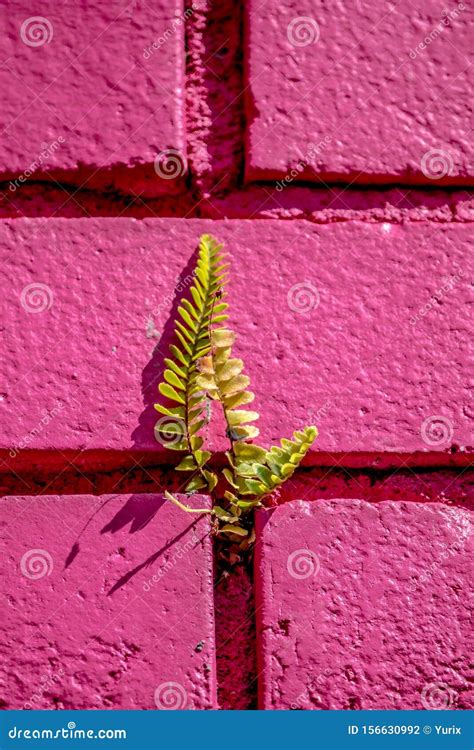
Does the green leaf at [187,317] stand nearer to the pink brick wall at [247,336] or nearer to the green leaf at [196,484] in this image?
the pink brick wall at [247,336]

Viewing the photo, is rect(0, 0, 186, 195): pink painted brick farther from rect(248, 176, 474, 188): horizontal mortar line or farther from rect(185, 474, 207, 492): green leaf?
rect(185, 474, 207, 492): green leaf

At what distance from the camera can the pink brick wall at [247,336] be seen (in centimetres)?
78

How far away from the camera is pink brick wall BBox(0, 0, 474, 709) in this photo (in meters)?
0.78

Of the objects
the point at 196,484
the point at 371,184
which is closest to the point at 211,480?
the point at 196,484

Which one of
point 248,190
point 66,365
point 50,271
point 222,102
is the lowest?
point 66,365

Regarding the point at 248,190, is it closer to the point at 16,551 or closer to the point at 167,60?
the point at 167,60

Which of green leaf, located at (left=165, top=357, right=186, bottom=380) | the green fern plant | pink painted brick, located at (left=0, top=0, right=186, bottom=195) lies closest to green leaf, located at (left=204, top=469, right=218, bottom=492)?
the green fern plant

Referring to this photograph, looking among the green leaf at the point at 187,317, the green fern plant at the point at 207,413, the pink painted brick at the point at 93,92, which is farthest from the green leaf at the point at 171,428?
the pink painted brick at the point at 93,92

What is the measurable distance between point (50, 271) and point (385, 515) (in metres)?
0.46

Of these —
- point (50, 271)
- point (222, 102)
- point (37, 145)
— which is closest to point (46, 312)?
point (50, 271)

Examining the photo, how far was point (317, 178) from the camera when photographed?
85 centimetres

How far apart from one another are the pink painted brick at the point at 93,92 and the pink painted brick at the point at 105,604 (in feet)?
1.21

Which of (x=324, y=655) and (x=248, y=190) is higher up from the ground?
(x=248, y=190)

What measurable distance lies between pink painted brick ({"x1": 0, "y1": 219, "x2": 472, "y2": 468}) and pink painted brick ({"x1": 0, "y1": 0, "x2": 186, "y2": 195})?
0.06 metres
